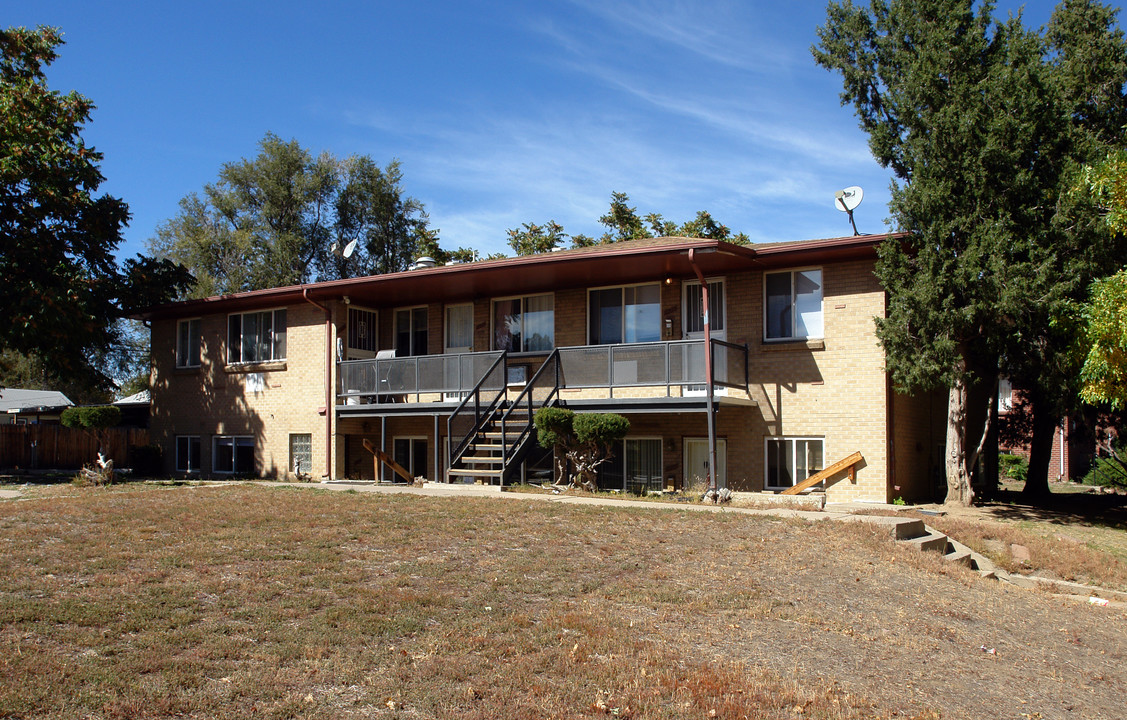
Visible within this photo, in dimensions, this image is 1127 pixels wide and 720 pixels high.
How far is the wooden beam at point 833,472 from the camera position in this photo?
55.0 feet

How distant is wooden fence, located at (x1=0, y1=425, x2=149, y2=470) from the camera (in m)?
25.1

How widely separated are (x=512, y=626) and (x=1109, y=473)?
29606 millimetres

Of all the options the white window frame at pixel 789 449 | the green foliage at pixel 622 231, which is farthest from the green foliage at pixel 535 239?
the white window frame at pixel 789 449

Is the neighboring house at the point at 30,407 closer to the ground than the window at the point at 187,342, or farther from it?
closer to the ground

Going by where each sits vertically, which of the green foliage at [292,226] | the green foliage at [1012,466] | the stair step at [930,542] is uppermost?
the green foliage at [292,226]

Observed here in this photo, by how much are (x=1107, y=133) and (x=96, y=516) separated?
20.5m

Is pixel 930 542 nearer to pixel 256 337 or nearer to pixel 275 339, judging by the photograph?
pixel 275 339

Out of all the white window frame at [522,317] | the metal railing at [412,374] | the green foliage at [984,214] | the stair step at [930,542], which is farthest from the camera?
the white window frame at [522,317]

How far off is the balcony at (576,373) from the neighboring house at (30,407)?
1755cm

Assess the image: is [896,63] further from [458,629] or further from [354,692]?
[354,692]

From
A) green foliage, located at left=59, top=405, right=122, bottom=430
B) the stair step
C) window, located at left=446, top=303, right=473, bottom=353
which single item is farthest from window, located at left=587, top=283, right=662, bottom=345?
green foliage, located at left=59, top=405, right=122, bottom=430

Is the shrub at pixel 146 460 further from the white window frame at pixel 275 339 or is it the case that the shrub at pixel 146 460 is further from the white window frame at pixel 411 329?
the white window frame at pixel 411 329

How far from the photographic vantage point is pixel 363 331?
908 inches

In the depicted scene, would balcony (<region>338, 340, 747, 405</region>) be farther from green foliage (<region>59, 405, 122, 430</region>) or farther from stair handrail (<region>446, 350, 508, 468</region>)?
green foliage (<region>59, 405, 122, 430</region>)
